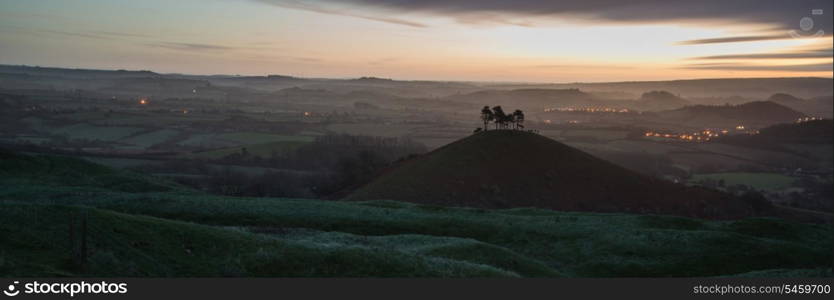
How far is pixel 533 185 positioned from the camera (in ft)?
307

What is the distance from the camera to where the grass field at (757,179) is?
140125 mm

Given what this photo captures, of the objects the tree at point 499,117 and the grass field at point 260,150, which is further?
the grass field at point 260,150

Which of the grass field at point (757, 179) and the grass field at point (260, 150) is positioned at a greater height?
the grass field at point (260, 150)

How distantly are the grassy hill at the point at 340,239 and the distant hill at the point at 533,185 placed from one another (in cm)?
2122

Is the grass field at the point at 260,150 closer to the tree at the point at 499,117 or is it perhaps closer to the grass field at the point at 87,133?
the grass field at the point at 87,133

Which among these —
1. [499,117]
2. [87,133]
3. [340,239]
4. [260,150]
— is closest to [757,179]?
[499,117]

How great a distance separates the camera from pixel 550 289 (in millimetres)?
24281

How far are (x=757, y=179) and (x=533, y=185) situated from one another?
3550 inches

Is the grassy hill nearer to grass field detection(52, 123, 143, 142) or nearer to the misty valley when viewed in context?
the misty valley

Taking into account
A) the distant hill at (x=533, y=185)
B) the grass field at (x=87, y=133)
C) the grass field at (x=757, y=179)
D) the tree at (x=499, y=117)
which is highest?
the tree at (x=499, y=117)

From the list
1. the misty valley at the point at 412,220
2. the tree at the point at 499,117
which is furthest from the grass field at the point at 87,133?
the tree at the point at 499,117

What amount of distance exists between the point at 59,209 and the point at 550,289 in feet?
83.1

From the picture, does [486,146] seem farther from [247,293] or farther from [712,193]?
[247,293]

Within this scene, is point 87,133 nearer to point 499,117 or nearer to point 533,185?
point 499,117
